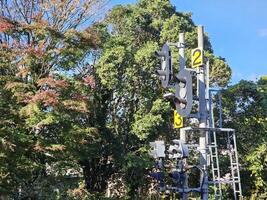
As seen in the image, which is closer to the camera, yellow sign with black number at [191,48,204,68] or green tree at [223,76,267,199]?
yellow sign with black number at [191,48,204,68]

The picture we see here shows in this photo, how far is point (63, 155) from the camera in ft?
32.1

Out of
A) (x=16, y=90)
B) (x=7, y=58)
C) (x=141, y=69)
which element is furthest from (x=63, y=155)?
(x=141, y=69)

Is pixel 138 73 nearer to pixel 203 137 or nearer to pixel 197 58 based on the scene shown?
pixel 197 58

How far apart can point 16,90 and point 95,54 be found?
11.5ft

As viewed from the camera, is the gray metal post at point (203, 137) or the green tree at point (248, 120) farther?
the green tree at point (248, 120)

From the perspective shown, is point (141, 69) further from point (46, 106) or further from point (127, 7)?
point (46, 106)

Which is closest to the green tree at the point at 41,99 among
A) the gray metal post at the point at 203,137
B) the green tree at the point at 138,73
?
the green tree at the point at 138,73

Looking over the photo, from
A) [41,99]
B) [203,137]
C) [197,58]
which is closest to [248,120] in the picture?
[41,99]

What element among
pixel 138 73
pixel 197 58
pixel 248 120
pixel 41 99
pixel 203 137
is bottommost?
pixel 203 137

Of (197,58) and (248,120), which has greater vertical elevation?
(248,120)

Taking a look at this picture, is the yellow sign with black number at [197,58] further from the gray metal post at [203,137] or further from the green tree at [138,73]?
the green tree at [138,73]

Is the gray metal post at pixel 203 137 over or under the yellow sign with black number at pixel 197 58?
under

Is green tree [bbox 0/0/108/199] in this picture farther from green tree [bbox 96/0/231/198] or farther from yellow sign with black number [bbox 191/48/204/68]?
yellow sign with black number [bbox 191/48/204/68]

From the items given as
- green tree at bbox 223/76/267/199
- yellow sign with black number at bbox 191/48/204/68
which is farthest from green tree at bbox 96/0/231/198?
yellow sign with black number at bbox 191/48/204/68
